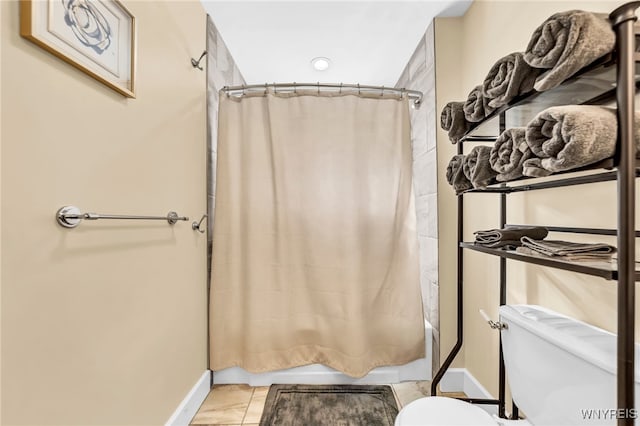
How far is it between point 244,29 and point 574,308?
7.10 ft

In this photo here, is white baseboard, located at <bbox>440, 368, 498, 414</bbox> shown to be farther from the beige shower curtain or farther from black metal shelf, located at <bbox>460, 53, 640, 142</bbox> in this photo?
black metal shelf, located at <bbox>460, 53, 640, 142</bbox>

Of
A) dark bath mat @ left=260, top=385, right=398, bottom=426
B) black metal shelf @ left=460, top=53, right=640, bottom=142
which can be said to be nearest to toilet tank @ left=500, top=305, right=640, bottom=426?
black metal shelf @ left=460, top=53, right=640, bottom=142

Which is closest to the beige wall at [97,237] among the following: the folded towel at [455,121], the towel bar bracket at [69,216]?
the towel bar bracket at [69,216]

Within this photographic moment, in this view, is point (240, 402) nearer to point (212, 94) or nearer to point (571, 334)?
point (571, 334)

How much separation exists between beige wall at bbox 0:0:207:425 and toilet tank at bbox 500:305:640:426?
1316 mm

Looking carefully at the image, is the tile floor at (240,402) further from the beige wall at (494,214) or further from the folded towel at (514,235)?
the folded towel at (514,235)

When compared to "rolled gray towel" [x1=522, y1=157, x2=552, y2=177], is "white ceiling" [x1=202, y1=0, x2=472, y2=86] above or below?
above

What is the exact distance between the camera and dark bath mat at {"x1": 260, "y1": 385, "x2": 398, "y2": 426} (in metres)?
1.62

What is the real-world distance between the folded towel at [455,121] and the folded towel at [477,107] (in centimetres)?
11

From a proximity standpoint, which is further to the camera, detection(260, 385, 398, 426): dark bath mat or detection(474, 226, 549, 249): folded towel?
detection(260, 385, 398, 426): dark bath mat

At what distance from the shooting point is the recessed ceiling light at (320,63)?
2.26 metres

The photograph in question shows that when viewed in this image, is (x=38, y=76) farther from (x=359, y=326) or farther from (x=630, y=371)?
(x=359, y=326)

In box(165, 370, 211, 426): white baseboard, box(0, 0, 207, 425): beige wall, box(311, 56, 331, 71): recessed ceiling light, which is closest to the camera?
box(0, 0, 207, 425): beige wall

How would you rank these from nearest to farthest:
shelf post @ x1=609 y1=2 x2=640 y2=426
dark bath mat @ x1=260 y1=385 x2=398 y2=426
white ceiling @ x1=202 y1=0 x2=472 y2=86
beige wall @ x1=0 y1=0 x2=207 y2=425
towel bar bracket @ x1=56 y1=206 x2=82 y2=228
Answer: shelf post @ x1=609 y1=2 x2=640 y2=426 < beige wall @ x1=0 y1=0 x2=207 y2=425 < towel bar bracket @ x1=56 y1=206 x2=82 y2=228 < dark bath mat @ x1=260 y1=385 x2=398 y2=426 < white ceiling @ x1=202 y1=0 x2=472 y2=86
